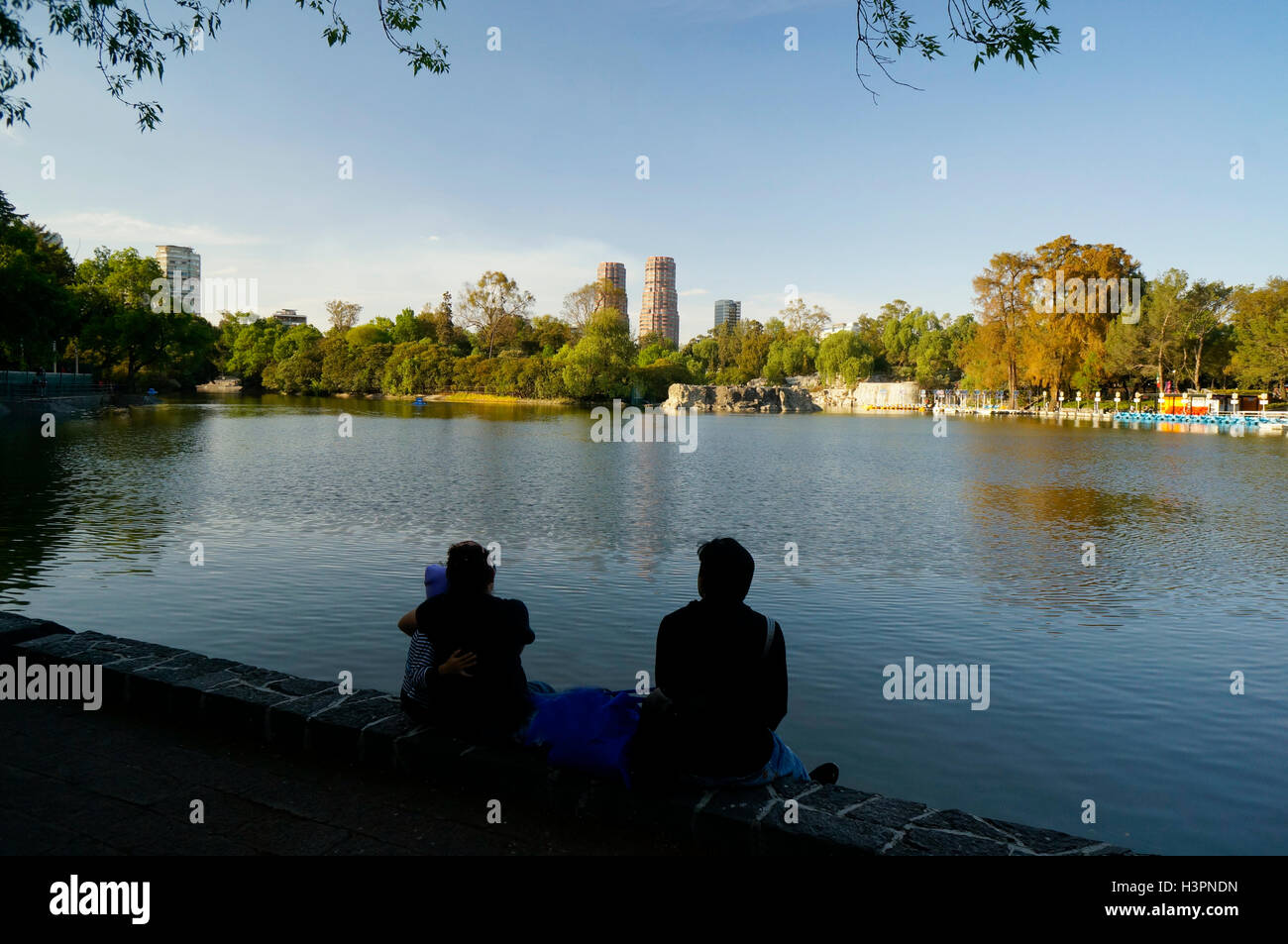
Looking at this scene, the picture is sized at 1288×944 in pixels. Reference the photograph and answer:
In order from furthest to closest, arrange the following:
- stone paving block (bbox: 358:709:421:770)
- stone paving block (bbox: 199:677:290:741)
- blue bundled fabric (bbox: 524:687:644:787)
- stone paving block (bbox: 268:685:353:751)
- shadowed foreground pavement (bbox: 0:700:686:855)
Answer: stone paving block (bbox: 199:677:290:741), stone paving block (bbox: 268:685:353:751), stone paving block (bbox: 358:709:421:770), blue bundled fabric (bbox: 524:687:644:787), shadowed foreground pavement (bbox: 0:700:686:855)

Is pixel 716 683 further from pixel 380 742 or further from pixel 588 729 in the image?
pixel 380 742

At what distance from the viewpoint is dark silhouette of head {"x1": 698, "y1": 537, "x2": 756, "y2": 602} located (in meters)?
4.09

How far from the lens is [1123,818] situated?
630 cm

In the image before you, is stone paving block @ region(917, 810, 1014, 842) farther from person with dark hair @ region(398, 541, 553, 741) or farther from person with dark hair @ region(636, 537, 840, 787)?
person with dark hair @ region(398, 541, 553, 741)

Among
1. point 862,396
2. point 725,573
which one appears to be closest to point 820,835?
point 725,573

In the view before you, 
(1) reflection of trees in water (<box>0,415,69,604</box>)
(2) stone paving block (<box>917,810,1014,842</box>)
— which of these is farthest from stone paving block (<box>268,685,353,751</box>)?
(1) reflection of trees in water (<box>0,415,69,604</box>)

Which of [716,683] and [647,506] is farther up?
[716,683]

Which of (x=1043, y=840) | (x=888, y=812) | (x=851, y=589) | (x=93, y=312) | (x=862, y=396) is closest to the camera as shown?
(x=1043, y=840)

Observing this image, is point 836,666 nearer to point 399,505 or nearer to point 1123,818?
point 1123,818

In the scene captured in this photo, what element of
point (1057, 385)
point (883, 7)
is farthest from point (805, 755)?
point (1057, 385)

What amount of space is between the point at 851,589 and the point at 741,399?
4865 inches

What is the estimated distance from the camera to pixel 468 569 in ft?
15.1

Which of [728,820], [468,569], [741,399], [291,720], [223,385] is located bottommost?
[728,820]
